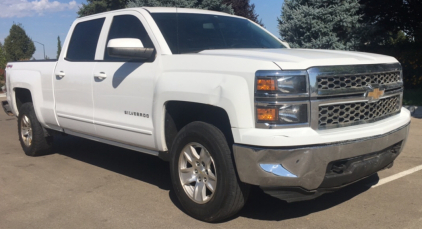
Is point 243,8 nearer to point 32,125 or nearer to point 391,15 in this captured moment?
point 391,15

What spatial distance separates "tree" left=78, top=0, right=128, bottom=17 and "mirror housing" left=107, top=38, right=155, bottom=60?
2021 cm

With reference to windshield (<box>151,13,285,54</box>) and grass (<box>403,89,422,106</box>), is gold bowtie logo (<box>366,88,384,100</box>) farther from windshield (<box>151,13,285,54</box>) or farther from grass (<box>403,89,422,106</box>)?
grass (<box>403,89,422,106</box>)

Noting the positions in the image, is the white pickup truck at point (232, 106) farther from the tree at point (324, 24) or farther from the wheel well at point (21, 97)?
the tree at point (324, 24)

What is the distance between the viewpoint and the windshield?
481 cm

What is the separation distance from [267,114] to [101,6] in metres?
24.0

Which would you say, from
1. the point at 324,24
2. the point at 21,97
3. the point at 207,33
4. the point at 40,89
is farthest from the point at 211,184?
the point at 324,24

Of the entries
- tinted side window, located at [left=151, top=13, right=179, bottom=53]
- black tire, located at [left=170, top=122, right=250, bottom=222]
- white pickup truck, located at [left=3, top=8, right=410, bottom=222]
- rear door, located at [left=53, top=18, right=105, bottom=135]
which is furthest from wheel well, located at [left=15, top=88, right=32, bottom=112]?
black tire, located at [left=170, top=122, right=250, bottom=222]

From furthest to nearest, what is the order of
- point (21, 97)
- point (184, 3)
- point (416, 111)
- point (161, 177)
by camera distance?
point (184, 3)
point (416, 111)
point (21, 97)
point (161, 177)

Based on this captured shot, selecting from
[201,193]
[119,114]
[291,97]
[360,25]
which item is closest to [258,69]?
[291,97]

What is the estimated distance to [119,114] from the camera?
195 inches

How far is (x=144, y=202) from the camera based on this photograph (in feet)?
15.6

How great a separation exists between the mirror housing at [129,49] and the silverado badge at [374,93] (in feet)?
6.91

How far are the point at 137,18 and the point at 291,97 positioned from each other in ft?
7.61

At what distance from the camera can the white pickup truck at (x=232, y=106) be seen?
3508mm
